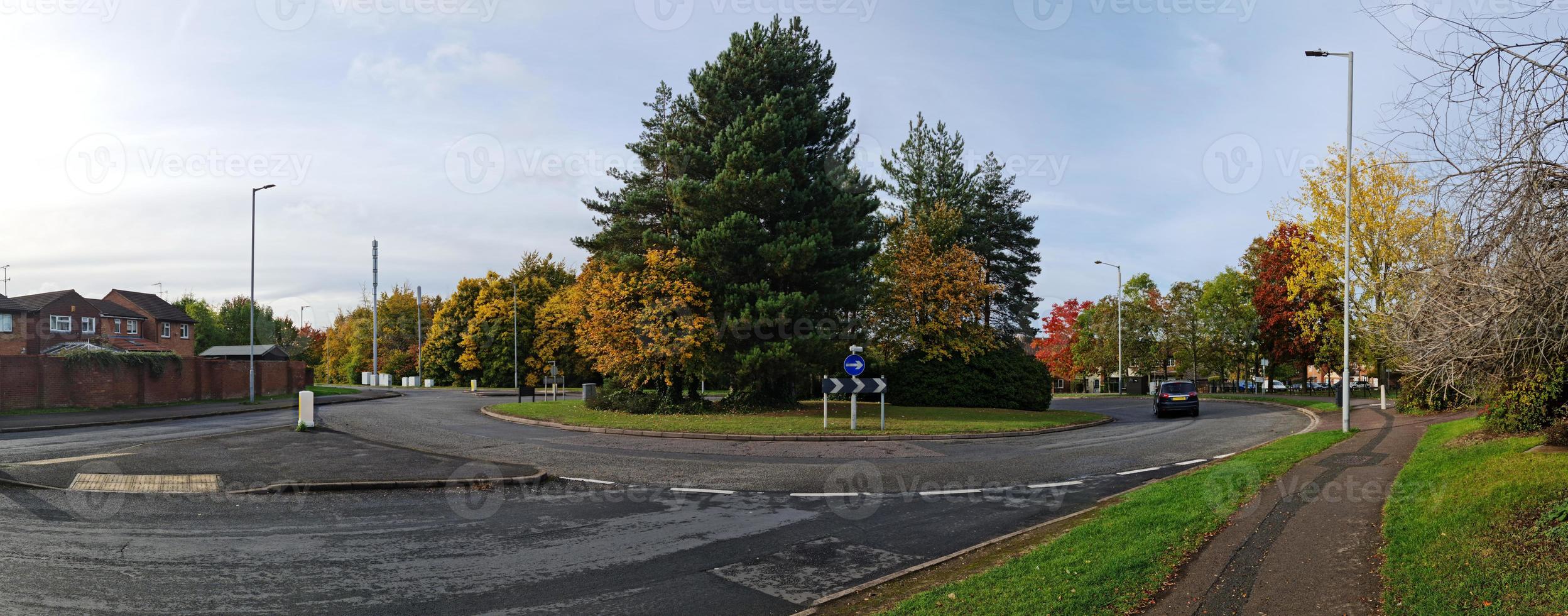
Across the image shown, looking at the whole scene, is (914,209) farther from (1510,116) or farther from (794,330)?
(1510,116)

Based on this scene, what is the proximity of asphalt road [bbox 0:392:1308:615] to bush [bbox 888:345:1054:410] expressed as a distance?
18.8 meters

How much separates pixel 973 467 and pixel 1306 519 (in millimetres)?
6623

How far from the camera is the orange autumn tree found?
27047 millimetres

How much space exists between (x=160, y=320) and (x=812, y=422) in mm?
73951

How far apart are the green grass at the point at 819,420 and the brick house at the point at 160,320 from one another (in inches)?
2296

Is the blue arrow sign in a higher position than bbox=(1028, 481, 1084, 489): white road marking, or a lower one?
higher

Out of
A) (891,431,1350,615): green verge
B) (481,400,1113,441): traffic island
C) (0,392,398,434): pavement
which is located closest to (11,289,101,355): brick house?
(0,392,398,434): pavement

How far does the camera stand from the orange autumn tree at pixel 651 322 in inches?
1065

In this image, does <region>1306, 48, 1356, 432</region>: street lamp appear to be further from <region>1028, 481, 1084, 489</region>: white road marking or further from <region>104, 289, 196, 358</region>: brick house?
<region>104, 289, 196, 358</region>: brick house

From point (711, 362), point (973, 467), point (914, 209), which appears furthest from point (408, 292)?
point (973, 467)

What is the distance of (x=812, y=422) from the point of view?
23.6m

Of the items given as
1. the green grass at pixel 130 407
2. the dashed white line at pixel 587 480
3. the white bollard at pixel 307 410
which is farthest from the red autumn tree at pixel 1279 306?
the green grass at pixel 130 407

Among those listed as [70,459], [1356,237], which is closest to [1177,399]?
[1356,237]

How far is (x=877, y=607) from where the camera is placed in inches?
248
